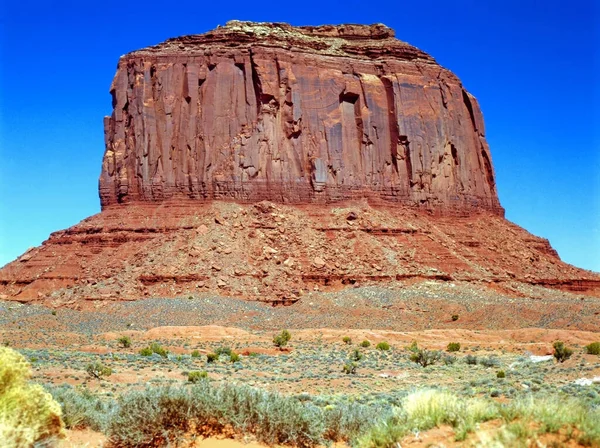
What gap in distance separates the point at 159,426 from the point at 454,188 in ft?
202

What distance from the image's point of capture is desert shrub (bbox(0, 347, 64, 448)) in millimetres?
8539

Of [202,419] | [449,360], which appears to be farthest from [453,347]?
[202,419]

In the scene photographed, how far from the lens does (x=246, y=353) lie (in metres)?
30.4

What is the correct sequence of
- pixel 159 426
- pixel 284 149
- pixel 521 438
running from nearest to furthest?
pixel 521 438
pixel 159 426
pixel 284 149

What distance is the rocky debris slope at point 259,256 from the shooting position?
53.0 meters

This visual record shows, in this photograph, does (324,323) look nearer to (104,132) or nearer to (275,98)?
(275,98)

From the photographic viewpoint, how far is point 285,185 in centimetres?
6297

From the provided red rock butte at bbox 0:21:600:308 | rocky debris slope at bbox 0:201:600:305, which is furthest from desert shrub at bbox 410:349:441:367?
red rock butte at bbox 0:21:600:308

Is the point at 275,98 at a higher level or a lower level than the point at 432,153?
higher

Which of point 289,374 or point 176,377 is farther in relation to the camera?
point 289,374

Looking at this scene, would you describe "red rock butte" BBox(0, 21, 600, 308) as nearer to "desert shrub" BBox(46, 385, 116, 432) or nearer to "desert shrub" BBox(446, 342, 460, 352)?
"desert shrub" BBox(446, 342, 460, 352)

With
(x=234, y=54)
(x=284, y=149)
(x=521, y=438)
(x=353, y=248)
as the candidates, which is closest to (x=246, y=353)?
(x=521, y=438)

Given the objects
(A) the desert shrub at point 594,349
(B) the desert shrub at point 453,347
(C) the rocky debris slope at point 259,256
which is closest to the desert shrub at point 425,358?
(B) the desert shrub at point 453,347

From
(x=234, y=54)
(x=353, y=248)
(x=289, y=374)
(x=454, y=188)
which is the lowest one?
(x=289, y=374)
